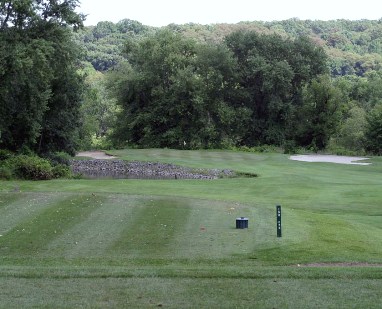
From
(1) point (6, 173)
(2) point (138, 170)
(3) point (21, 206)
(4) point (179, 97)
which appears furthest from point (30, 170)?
(4) point (179, 97)

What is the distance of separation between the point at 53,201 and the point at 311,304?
39.5 feet

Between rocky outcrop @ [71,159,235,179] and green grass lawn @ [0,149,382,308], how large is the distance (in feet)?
50.7

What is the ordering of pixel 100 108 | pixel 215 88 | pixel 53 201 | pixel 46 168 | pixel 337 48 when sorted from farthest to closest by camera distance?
pixel 337 48
pixel 100 108
pixel 215 88
pixel 46 168
pixel 53 201

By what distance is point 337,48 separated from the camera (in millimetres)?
127875

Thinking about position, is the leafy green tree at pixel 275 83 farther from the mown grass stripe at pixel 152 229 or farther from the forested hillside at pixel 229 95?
the mown grass stripe at pixel 152 229

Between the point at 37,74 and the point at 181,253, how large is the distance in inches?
975

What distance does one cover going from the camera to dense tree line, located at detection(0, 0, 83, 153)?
107ft

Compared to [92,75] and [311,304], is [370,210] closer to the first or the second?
[311,304]

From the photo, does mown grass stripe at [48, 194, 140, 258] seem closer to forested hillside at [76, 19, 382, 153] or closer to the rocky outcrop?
the rocky outcrop

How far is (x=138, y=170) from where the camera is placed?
4275cm

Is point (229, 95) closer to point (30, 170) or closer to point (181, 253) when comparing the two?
point (30, 170)

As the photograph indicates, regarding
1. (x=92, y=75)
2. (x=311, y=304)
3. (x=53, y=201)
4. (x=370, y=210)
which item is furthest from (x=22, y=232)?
(x=92, y=75)

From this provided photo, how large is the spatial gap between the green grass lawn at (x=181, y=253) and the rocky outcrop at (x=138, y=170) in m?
15.4

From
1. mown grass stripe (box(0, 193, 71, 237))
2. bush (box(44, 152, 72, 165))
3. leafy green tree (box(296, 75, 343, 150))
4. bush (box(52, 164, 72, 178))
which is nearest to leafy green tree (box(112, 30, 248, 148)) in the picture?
leafy green tree (box(296, 75, 343, 150))
